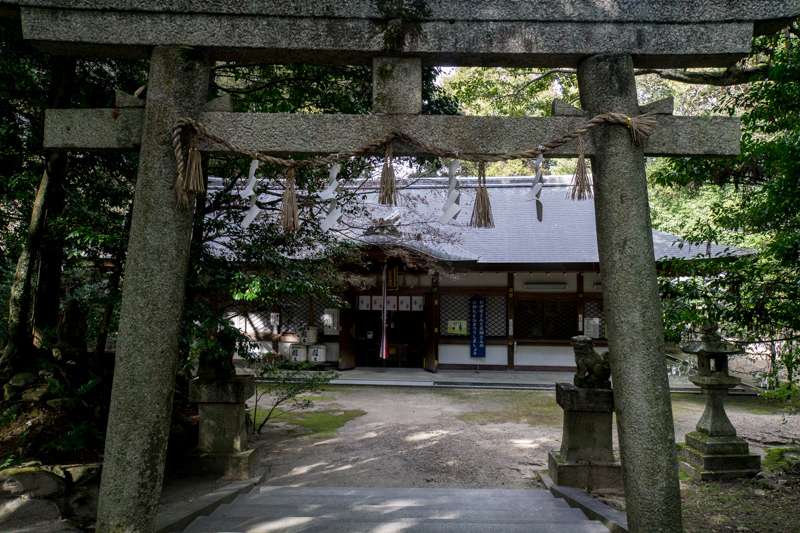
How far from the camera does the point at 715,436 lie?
513 centimetres

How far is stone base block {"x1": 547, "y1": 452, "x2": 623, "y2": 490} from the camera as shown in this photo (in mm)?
4355

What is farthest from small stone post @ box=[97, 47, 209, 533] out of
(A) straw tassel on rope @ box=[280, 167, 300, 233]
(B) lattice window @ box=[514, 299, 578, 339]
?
(B) lattice window @ box=[514, 299, 578, 339]

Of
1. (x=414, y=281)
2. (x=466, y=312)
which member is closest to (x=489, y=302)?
(x=466, y=312)

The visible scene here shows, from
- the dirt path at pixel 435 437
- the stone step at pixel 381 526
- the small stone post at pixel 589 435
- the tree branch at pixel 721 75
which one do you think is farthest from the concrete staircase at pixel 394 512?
the tree branch at pixel 721 75

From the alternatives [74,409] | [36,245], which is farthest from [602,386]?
[36,245]

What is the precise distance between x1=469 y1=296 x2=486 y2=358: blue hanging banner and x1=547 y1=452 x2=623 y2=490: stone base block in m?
7.45

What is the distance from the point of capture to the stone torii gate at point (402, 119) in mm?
2328

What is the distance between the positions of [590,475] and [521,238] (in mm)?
8306

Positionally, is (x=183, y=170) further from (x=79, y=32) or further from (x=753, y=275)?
(x=753, y=275)

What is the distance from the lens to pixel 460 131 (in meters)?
2.51

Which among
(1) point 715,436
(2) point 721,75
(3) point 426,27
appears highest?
(2) point 721,75

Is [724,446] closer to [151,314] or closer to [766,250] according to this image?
[766,250]

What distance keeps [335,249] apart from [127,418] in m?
3.87

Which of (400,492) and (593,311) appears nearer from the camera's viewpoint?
(400,492)
